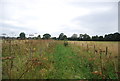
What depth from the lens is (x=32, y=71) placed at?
14.9ft

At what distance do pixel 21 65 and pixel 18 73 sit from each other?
68 cm

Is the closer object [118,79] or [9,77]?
[9,77]

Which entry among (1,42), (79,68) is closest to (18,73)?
(79,68)

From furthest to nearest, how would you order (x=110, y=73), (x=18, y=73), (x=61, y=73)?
1. (x=110, y=73)
2. (x=61, y=73)
3. (x=18, y=73)

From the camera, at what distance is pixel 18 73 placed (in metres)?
4.23

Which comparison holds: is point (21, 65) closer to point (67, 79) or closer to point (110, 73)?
point (67, 79)

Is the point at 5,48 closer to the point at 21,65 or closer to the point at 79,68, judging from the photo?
the point at 21,65

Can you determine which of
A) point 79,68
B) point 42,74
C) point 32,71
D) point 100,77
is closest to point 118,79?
point 100,77

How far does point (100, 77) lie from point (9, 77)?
310 cm

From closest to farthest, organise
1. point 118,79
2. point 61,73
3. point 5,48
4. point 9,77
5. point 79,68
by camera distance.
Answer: point 9,77, point 118,79, point 61,73, point 79,68, point 5,48

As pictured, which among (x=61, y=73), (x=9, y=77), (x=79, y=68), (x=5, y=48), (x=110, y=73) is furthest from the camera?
(x=5, y=48)

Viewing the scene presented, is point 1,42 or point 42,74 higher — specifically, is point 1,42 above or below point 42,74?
above

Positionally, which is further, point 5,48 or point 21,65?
point 5,48

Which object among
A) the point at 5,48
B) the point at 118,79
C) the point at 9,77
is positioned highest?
the point at 5,48
